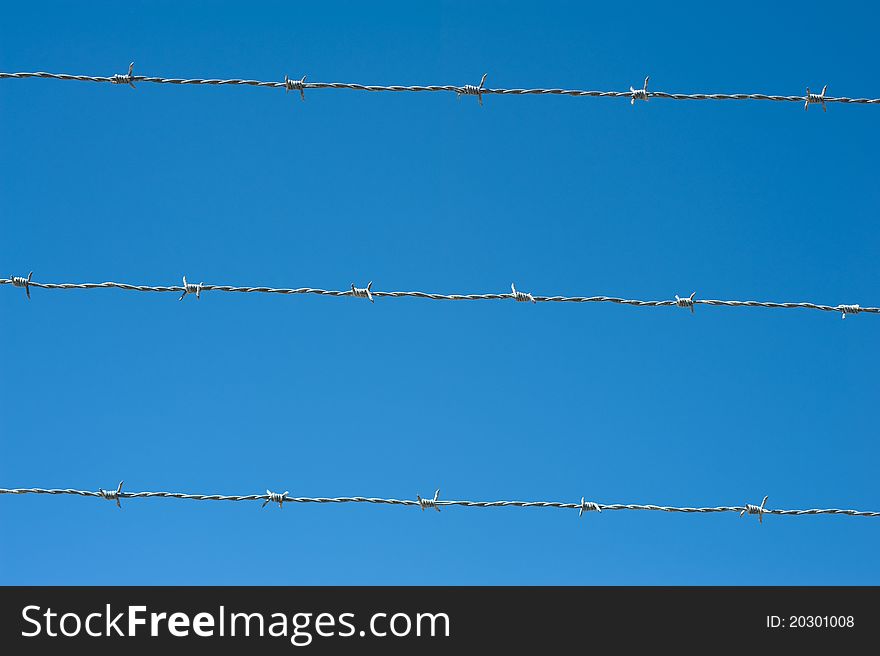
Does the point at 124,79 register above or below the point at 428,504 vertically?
above

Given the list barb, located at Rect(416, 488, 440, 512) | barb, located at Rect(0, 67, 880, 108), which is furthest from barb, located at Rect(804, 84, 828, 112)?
barb, located at Rect(416, 488, 440, 512)

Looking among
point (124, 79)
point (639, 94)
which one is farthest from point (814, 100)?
point (124, 79)

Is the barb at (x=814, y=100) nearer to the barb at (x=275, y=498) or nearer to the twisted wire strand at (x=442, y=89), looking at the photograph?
the twisted wire strand at (x=442, y=89)

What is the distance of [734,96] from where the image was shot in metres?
2.64

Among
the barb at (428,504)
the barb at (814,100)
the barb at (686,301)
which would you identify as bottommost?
the barb at (428,504)

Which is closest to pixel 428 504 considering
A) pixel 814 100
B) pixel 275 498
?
pixel 275 498

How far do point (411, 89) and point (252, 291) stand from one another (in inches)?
29.9

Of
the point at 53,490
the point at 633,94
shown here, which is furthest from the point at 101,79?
the point at 633,94

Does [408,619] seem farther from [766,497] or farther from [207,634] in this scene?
[766,497]

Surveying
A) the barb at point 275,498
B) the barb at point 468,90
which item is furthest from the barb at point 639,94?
the barb at point 275,498

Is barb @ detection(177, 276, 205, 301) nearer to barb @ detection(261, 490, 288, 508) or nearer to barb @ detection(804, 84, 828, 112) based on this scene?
barb @ detection(261, 490, 288, 508)

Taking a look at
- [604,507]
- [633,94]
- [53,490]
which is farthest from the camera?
[633,94]

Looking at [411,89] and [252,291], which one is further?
[411,89]

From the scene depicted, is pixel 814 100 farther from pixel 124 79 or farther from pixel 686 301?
pixel 124 79
